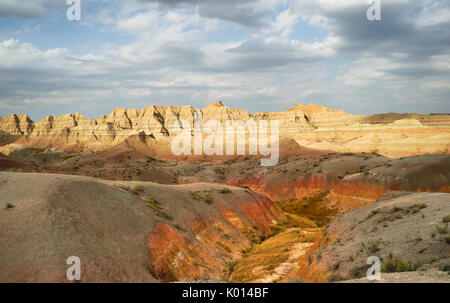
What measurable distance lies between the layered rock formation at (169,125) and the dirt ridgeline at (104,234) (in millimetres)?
92267

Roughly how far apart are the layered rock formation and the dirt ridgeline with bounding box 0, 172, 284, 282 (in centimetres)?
9227

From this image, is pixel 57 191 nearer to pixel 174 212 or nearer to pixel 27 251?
pixel 27 251

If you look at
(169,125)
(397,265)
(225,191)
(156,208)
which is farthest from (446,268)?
(169,125)

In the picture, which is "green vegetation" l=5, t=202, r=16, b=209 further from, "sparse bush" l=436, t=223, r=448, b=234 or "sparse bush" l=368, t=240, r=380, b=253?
"sparse bush" l=436, t=223, r=448, b=234

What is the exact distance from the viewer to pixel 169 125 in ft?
573

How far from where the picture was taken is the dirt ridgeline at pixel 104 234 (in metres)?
10.7

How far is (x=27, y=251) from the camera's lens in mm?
10500

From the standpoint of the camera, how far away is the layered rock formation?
120m

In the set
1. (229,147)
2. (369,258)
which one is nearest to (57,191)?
(369,258)

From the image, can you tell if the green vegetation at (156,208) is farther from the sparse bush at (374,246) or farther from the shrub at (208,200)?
the sparse bush at (374,246)

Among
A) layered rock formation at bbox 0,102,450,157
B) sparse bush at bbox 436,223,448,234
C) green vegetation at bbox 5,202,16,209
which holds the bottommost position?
sparse bush at bbox 436,223,448,234

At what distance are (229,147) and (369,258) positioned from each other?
10073cm

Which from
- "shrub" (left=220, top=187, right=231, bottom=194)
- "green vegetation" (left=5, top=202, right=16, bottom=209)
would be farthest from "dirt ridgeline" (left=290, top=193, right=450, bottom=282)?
"green vegetation" (left=5, top=202, right=16, bottom=209)

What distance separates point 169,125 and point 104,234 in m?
164
